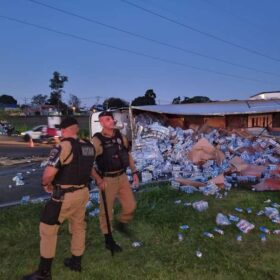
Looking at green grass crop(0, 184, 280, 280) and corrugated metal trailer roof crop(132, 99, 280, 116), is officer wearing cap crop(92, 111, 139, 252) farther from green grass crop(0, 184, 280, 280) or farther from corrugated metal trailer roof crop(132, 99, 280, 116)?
corrugated metal trailer roof crop(132, 99, 280, 116)

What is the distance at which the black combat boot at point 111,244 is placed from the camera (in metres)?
5.65

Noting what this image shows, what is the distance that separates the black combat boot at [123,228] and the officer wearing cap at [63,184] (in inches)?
57.5

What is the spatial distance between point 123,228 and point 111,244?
2.13ft

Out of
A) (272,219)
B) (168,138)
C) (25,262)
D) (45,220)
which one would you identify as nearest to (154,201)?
(272,219)

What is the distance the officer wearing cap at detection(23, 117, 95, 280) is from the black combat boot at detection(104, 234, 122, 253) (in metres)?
0.95

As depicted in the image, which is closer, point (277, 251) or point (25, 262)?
point (25, 262)

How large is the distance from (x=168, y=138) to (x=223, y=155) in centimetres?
291

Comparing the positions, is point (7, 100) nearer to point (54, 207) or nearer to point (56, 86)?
point (56, 86)

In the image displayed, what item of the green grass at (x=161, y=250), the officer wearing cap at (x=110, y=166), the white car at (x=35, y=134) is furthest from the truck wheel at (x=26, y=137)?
the officer wearing cap at (x=110, y=166)

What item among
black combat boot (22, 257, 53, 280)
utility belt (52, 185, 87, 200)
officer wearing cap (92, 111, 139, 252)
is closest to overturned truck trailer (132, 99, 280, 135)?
officer wearing cap (92, 111, 139, 252)

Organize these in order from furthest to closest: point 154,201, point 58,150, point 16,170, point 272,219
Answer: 1. point 16,170
2. point 154,201
3. point 272,219
4. point 58,150

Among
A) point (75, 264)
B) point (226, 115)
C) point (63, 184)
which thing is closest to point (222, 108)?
point (226, 115)

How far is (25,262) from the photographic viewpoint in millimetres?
5383

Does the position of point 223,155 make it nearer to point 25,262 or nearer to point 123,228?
point 123,228
